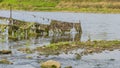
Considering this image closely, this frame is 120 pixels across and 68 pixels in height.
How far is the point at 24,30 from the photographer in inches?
3007

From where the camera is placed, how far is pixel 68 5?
602 feet

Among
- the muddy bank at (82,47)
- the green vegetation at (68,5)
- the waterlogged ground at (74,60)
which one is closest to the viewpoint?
the waterlogged ground at (74,60)

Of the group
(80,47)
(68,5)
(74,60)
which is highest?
(68,5)

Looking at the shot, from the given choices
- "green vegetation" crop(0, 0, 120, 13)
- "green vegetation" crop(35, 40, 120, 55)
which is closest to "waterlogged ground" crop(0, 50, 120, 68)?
"green vegetation" crop(35, 40, 120, 55)

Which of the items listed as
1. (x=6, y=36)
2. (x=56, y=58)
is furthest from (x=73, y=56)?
(x=6, y=36)

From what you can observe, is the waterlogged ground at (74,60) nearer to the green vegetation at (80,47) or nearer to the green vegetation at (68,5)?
the green vegetation at (80,47)

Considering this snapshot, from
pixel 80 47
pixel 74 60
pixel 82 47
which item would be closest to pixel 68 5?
pixel 80 47

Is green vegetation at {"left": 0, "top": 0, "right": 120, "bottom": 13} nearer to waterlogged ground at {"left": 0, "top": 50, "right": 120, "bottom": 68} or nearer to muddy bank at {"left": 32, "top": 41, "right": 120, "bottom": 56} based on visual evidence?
muddy bank at {"left": 32, "top": 41, "right": 120, "bottom": 56}

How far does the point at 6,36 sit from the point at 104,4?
112865 millimetres

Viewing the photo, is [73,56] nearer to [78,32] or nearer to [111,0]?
[78,32]

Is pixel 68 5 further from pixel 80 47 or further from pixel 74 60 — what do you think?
pixel 74 60

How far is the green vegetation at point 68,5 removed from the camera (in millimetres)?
173375

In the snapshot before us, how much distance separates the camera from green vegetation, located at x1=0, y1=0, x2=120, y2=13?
569 feet

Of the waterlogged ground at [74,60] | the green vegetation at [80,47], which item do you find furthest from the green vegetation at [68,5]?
the waterlogged ground at [74,60]
